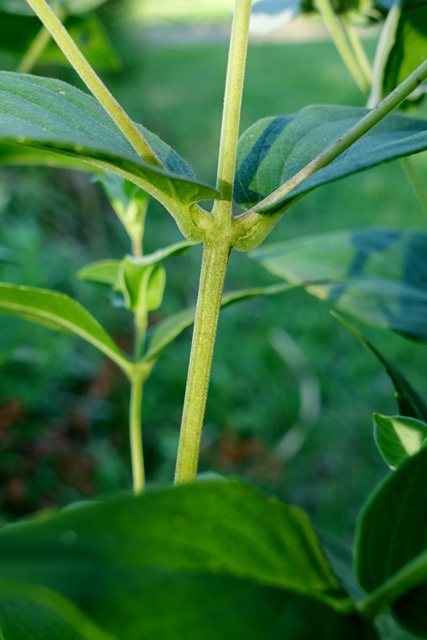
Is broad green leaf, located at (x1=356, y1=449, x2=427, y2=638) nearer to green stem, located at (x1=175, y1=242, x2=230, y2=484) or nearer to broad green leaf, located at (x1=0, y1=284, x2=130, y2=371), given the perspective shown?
green stem, located at (x1=175, y1=242, x2=230, y2=484)

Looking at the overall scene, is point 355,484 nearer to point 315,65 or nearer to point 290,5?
point 290,5

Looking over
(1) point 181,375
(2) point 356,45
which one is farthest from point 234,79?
(1) point 181,375

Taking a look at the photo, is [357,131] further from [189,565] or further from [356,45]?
[356,45]

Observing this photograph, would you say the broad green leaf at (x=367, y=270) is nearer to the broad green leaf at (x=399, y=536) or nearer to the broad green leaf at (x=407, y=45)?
the broad green leaf at (x=407, y=45)

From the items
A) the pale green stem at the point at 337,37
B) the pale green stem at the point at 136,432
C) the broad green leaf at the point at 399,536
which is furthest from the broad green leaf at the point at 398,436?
the pale green stem at the point at 337,37

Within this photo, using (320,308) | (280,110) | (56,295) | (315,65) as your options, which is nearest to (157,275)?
(56,295)

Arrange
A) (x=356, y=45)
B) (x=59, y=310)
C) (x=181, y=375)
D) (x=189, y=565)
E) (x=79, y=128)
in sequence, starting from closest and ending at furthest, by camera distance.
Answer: (x=189, y=565)
(x=79, y=128)
(x=59, y=310)
(x=356, y=45)
(x=181, y=375)
